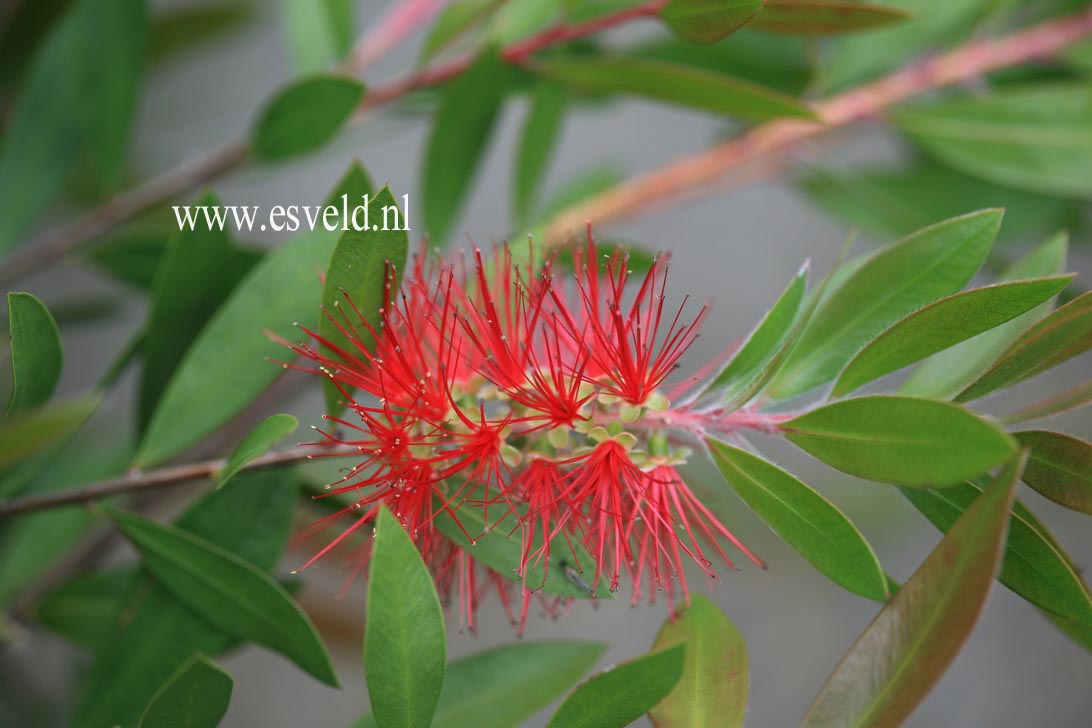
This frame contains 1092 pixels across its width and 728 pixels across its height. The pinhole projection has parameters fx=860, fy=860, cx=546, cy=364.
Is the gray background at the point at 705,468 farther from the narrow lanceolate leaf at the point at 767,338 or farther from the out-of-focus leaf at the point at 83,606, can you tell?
the narrow lanceolate leaf at the point at 767,338

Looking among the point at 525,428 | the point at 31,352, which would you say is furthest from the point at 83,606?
the point at 525,428

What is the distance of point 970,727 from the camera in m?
1.12

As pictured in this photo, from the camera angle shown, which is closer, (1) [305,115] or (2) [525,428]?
(2) [525,428]

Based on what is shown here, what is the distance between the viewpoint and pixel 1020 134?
692 millimetres

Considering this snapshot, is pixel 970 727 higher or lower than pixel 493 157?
lower

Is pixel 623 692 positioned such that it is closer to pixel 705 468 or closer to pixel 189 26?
pixel 705 468

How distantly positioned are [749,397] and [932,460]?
9 cm

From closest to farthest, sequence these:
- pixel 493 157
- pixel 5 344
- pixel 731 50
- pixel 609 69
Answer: pixel 5 344, pixel 609 69, pixel 731 50, pixel 493 157

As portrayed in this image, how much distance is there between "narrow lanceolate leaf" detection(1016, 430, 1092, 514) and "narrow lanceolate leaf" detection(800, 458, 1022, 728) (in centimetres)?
8

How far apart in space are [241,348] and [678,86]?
0.32 meters

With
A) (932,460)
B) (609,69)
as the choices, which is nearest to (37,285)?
(609,69)

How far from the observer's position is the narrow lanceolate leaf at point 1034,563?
1.27 feet

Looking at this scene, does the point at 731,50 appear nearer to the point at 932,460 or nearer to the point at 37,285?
the point at 932,460

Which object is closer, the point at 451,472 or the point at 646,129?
the point at 451,472
